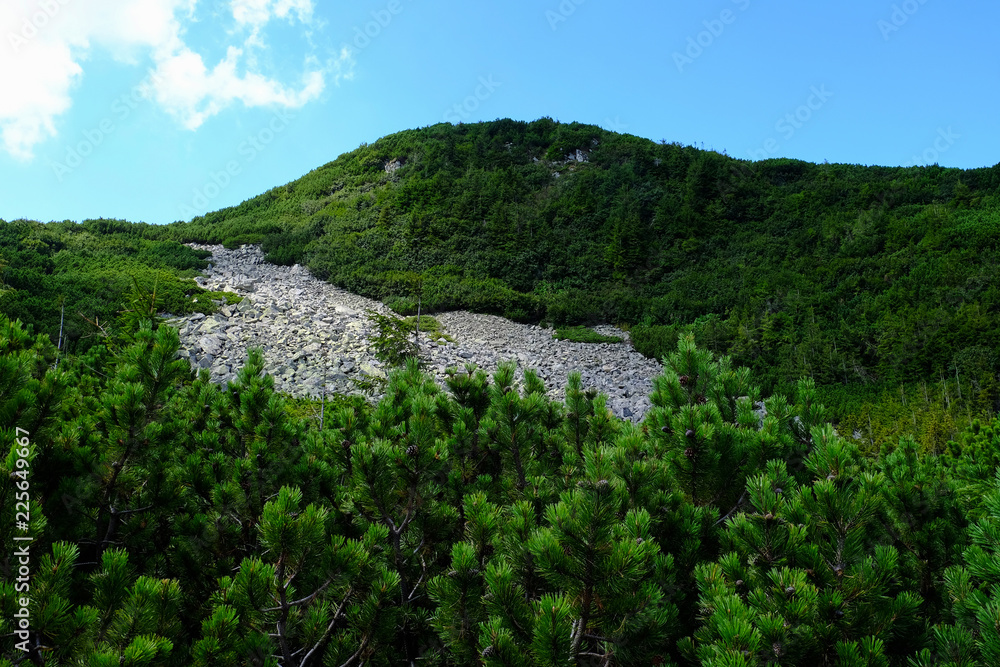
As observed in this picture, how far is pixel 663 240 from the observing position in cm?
3519

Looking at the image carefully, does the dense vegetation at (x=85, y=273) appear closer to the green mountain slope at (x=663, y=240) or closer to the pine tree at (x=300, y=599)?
the green mountain slope at (x=663, y=240)

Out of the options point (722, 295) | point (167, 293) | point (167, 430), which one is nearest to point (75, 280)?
point (167, 293)

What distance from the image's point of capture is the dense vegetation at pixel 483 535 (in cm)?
205

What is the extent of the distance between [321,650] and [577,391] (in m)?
2.26

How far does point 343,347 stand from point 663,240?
2272 cm

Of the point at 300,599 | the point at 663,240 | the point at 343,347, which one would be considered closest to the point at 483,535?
the point at 300,599

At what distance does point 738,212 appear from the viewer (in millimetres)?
36875

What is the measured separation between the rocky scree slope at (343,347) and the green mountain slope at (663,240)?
6.93 feet

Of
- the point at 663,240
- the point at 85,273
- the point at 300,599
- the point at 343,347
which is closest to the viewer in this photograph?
the point at 300,599

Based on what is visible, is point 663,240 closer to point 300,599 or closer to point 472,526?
point 472,526

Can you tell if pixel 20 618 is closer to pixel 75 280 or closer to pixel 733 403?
pixel 733 403

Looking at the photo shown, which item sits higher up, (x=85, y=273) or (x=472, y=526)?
(x=85, y=273)

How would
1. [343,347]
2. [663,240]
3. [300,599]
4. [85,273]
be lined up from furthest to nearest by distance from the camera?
[663,240] < [85,273] < [343,347] < [300,599]

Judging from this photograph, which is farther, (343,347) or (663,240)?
(663,240)
